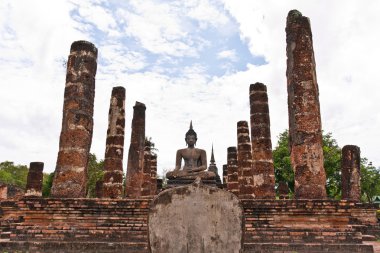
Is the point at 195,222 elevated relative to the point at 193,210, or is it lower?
lower

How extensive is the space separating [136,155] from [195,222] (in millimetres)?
13889

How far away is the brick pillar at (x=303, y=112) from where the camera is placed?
32.5ft

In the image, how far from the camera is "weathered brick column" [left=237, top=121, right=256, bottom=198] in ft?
64.1

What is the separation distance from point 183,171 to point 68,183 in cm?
401

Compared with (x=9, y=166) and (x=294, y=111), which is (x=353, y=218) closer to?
(x=294, y=111)

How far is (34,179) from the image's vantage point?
2033cm

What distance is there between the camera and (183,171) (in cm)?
1291

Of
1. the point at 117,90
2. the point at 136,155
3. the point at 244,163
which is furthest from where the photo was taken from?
the point at 244,163

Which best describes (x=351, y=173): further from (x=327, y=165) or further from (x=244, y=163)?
(x=327, y=165)

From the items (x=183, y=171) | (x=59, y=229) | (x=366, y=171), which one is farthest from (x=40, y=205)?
(x=366, y=171)

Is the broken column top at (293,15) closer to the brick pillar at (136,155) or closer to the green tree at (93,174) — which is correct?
the brick pillar at (136,155)

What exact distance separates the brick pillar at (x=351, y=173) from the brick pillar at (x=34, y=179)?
1452 centimetres

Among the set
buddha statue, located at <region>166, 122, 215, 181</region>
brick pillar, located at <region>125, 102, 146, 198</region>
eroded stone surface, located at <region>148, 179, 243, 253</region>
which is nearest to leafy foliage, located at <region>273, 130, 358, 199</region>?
brick pillar, located at <region>125, 102, 146, 198</region>

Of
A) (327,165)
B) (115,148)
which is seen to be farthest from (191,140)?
(327,165)
